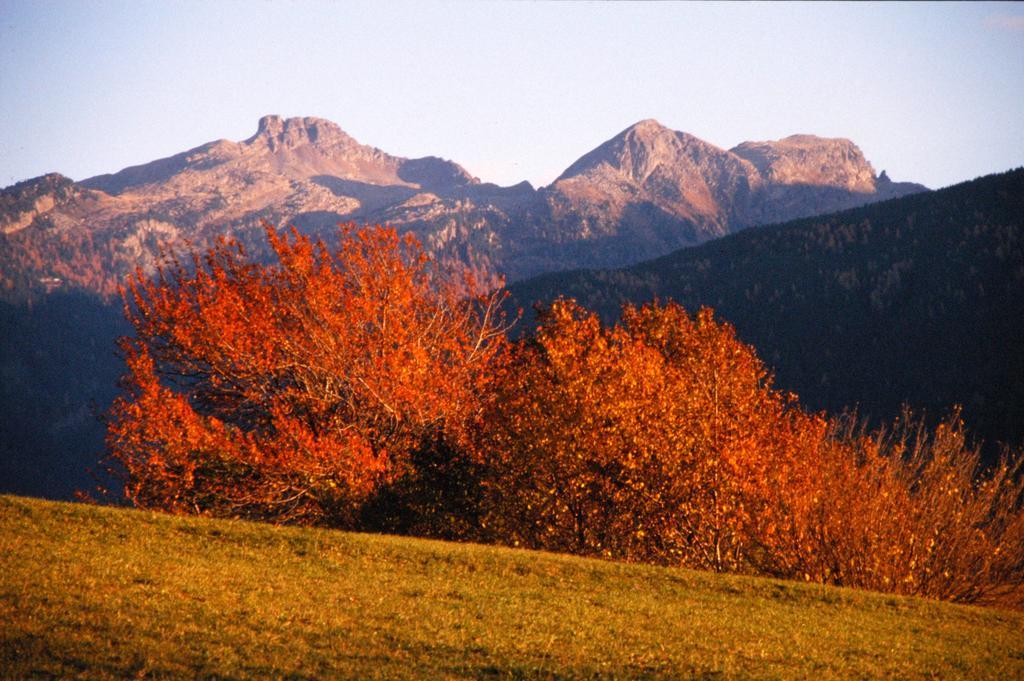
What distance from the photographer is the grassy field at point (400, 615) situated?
14.9 metres

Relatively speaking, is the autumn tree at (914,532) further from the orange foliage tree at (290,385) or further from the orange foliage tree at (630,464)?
the orange foliage tree at (290,385)

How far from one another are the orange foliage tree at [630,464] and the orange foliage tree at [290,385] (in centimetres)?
406

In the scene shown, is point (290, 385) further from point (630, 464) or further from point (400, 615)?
point (400, 615)

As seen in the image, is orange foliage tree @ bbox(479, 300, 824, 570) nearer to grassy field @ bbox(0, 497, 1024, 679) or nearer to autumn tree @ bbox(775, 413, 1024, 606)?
autumn tree @ bbox(775, 413, 1024, 606)

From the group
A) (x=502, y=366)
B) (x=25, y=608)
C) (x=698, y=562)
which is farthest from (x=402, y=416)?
(x=25, y=608)

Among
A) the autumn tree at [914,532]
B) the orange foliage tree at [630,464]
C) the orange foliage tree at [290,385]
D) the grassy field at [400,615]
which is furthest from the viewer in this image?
the orange foliage tree at [290,385]

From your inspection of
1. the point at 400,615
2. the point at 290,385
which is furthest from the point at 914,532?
the point at 290,385

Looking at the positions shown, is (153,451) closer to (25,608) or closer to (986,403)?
(25,608)

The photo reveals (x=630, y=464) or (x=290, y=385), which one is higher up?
(x=290, y=385)

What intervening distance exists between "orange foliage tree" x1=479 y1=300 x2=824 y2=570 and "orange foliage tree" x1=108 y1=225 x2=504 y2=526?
13.3ft

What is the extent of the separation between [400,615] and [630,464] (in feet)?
56.9

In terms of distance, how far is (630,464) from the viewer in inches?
1345

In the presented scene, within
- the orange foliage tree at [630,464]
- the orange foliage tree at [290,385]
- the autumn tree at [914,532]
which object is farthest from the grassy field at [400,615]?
the orange foliage tree at [290,385]

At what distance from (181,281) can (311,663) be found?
96.9 ft
